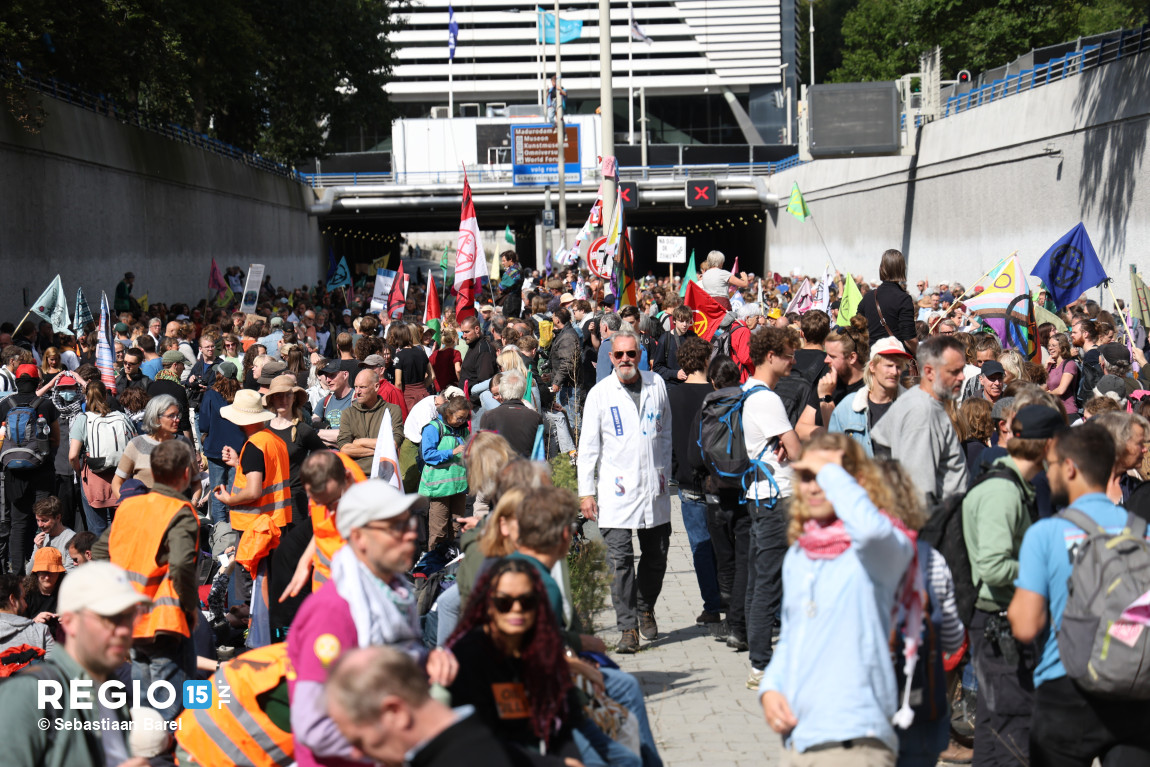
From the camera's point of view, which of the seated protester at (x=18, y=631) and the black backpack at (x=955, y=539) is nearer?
the black backpack at (x=955, y=539)

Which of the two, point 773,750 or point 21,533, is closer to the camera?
point 773,750

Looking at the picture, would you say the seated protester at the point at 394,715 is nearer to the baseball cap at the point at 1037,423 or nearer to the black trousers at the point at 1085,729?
the black trousers at the point at 1085,729

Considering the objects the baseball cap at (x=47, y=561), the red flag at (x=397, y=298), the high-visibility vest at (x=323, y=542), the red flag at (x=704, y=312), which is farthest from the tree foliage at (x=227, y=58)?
the high-visibility vest at (x=323, y=542)

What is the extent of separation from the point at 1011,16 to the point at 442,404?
4160 centimetres

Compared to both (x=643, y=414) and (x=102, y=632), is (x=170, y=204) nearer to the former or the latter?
(x=643, y=414)

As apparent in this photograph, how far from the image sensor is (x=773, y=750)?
249 inches

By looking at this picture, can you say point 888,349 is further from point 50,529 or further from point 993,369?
point 50,529

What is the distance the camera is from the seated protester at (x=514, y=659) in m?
3.85

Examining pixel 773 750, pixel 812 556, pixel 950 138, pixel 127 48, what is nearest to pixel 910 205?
pixel 950 138

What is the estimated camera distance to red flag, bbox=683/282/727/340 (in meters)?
13.9

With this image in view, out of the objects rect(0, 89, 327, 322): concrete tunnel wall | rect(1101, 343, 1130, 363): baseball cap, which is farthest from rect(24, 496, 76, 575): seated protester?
rect(0, 89, 327, 322): concrete tunnel wall

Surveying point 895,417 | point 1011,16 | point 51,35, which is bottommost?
point 895,417

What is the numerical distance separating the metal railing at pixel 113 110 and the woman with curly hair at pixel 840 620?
61.7ft

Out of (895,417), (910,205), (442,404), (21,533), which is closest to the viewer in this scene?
(895,417)
